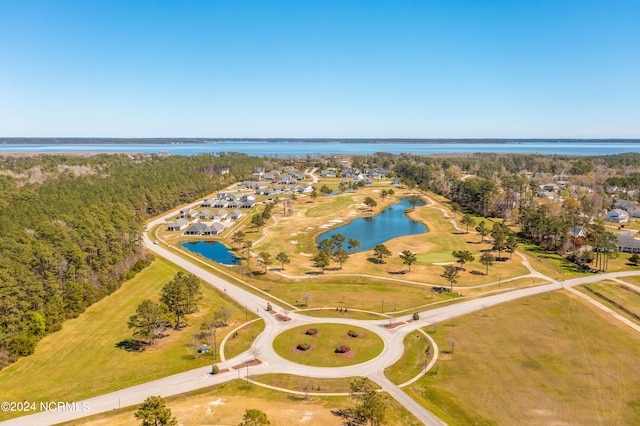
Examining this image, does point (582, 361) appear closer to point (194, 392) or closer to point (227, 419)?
point (227, 419)

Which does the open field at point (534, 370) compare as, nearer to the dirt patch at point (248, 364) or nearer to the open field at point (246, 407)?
the open field at point (246, 407)

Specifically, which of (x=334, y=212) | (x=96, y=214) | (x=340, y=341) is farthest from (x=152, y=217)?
(x=340, y=341)

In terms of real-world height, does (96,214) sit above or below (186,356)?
above

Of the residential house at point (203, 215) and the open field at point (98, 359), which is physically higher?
the residential house at point (203, 215)

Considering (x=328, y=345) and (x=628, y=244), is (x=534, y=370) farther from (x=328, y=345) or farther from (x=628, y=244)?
(x=628, y=244)

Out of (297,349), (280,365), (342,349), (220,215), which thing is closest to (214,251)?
(220,215)

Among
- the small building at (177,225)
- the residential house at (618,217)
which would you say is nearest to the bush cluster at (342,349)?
the small building at (177,225)
